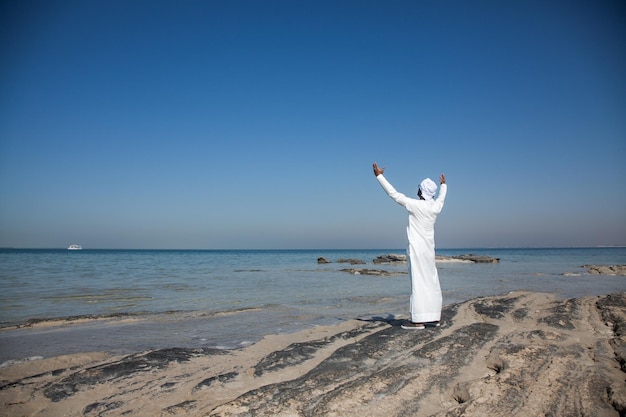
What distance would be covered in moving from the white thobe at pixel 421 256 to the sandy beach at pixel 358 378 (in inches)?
14.2

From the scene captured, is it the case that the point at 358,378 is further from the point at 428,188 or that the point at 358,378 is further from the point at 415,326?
the point at 428,188

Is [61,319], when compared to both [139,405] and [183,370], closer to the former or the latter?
[183,370]

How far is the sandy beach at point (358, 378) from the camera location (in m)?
3.33

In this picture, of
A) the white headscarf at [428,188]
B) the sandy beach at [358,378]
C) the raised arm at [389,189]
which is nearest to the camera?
the sandy beach at [358,378]

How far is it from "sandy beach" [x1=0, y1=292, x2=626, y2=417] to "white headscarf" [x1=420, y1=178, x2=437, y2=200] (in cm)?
229

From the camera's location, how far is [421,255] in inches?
251

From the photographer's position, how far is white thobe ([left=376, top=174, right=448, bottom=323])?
6316 mm

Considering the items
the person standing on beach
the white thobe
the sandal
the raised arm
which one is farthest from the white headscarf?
the sandal

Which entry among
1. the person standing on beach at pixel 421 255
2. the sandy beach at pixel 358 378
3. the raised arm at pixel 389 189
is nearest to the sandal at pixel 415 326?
the person standing on beach at pixel 421 255

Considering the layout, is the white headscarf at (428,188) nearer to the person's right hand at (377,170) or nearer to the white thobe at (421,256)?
the white thobe at (421,256)

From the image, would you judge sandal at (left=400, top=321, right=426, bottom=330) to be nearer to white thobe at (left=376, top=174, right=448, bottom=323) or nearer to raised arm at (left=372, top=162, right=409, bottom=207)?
white thobe at (left=376, top=174, right=448, bottom=323)

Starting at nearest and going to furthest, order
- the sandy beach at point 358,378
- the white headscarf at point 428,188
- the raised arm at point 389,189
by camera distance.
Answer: the sandy beach at point 358,378, the raised arm at point 389,189, the white headscarf at point 428,188

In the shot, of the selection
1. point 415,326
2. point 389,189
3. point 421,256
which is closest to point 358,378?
point 415,326

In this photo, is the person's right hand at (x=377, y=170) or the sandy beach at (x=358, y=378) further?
the person's right hand at (x=377, y=170)
